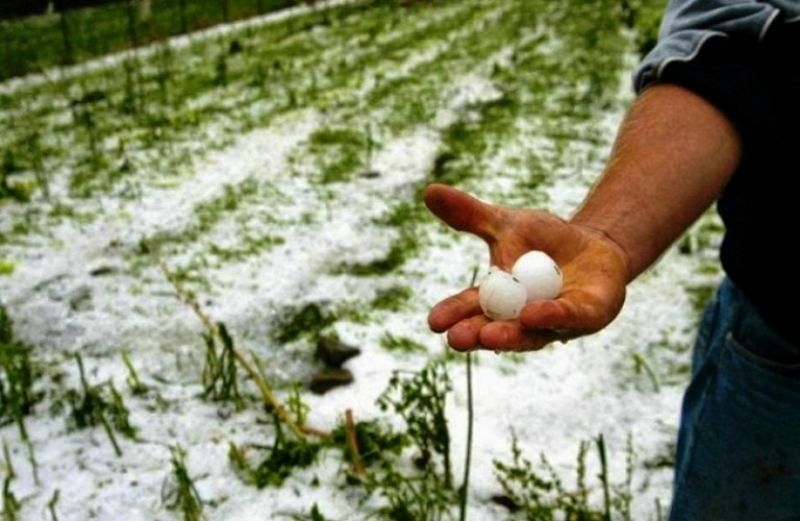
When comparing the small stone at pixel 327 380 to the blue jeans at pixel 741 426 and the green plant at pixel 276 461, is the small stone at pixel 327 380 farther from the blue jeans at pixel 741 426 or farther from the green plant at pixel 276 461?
the blue jeans at pixel 741 426

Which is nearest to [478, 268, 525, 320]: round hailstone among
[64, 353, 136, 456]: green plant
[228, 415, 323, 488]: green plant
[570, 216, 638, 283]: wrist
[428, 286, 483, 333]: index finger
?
[428, 286, 483, 333]: index finger

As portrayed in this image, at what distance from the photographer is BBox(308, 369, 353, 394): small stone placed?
2.77m

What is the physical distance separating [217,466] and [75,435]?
499 mm

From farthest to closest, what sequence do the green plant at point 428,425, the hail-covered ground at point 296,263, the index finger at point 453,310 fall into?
1. the hail-covered ground at point 296,263
2. the green plant at point 428,425
3. the index finger at point 453,310

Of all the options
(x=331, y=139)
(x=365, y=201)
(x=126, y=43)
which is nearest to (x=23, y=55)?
(x=126, y=43)

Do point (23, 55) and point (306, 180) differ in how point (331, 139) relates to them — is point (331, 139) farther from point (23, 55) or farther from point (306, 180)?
point (23, 55)

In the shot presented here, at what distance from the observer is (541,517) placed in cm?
210

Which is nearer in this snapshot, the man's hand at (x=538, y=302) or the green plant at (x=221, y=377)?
the man's hand at (x=538, y=302)

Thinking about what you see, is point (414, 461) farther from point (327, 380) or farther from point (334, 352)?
point (334, 352)

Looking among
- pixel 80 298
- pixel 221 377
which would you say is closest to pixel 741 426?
pixel 221 377

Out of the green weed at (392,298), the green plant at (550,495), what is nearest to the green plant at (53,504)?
the green plant at (550,495)

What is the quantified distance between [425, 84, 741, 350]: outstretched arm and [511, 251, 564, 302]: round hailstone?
0.06ft

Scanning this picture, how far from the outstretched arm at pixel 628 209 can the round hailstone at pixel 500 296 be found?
2 cm

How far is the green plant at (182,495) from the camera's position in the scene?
6.91ft
